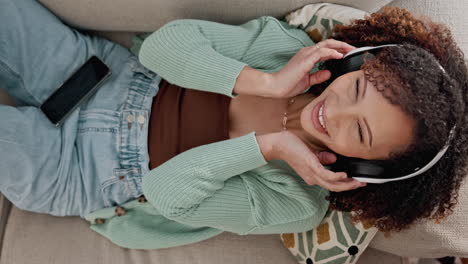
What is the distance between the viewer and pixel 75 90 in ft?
3.70

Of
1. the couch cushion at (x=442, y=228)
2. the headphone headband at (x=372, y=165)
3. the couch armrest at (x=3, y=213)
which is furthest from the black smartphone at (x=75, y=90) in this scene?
the couch cushion at (x=442, y=228)

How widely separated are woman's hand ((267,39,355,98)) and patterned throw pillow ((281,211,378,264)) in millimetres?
382

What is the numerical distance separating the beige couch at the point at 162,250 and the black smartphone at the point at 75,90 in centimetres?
14

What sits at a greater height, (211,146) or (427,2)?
(427,2)

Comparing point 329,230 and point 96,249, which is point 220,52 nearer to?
point 329,230

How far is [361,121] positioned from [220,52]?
1.53ft

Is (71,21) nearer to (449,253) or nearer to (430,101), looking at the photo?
(430,101)

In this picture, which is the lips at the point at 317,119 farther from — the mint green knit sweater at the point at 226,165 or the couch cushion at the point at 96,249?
the couch cushion at the point at 96,249

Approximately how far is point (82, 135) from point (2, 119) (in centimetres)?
21

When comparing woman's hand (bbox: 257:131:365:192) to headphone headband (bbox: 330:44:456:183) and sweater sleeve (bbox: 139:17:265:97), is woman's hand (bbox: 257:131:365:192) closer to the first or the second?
headphone headband (bbox: 330:44:456:183)

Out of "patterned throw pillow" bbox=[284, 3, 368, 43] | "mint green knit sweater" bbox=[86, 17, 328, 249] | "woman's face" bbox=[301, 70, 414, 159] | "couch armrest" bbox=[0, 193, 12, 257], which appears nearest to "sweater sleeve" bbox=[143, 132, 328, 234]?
"mint green knit sweater" bbox=[86, 17, 328, 249]

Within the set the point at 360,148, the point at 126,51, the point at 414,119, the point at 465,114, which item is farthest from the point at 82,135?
the point at 465,114

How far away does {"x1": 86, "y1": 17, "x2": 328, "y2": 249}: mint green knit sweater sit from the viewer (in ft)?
3.23

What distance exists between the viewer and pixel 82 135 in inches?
44.8
